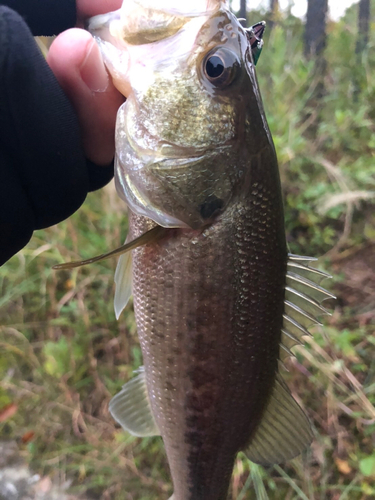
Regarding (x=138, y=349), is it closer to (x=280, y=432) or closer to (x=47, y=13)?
(x=280, y=432)

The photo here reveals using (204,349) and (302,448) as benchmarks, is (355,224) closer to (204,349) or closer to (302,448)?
(302,448)

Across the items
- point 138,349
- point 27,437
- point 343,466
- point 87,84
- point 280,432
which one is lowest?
point 27,437

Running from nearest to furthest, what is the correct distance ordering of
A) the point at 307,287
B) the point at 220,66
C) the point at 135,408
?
the point at 220,66 < the point at 307,287 < the point at 135,408

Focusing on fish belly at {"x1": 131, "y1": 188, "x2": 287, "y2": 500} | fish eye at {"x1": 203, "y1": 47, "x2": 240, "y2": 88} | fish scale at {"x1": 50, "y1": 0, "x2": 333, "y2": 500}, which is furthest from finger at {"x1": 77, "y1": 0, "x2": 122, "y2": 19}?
fish belly at {"x1": 131, "y1": 188, "x2": 287, "y2": 500}

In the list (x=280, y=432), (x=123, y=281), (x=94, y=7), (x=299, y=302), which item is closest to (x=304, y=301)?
(x=299, y=302)

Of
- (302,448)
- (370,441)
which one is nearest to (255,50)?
(302,448)

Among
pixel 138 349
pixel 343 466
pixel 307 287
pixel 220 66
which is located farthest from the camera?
pixel 138 349
